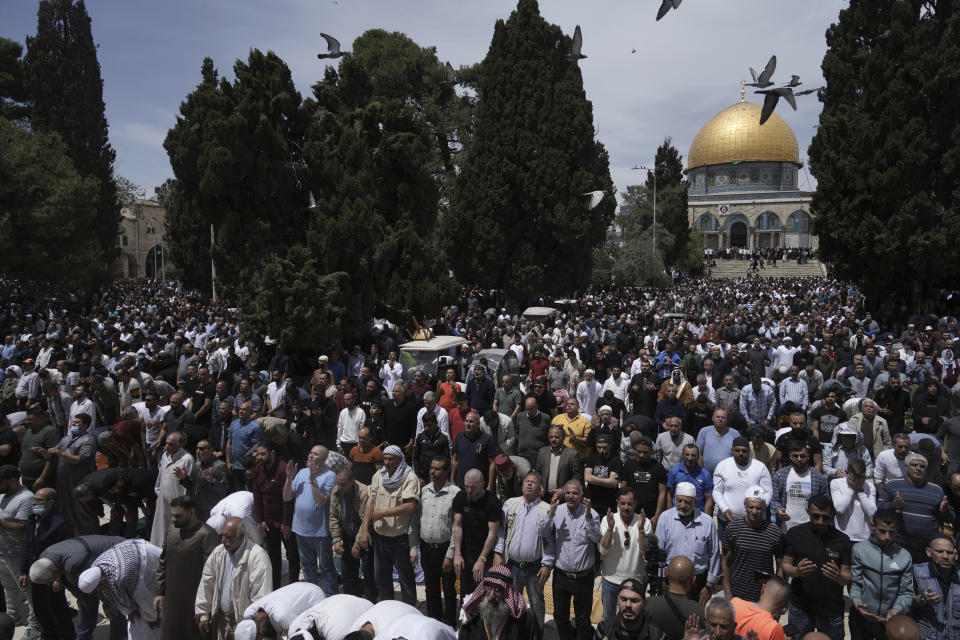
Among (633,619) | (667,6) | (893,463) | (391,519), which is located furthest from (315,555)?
(667,6)

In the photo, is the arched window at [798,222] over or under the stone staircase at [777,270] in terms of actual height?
over

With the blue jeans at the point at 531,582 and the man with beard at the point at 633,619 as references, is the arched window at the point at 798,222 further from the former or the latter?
the man with beard at the point at 633,619

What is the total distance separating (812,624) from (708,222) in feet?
230

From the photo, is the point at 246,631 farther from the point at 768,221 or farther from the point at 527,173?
the point at 768,221

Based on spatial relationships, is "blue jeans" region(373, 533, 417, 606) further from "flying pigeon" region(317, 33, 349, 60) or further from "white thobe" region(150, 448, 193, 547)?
"flying pigeon" region(317, 33, 349, 60)

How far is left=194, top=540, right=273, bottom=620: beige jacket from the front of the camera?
427 cm

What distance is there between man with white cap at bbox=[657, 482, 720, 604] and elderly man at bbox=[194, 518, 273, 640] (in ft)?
9.24

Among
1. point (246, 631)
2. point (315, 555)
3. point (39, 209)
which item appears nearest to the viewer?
point (246, 631)

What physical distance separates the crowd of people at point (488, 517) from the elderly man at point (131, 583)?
0.01 m

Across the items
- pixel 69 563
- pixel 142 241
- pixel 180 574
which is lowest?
pixel 180 574

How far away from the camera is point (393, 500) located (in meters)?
5.11

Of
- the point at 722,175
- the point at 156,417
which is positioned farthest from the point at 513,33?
the point at 722,175

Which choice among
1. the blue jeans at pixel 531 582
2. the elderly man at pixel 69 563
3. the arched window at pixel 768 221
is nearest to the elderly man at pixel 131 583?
the elderly man at pixel 69 563

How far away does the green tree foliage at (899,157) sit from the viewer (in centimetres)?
1758
